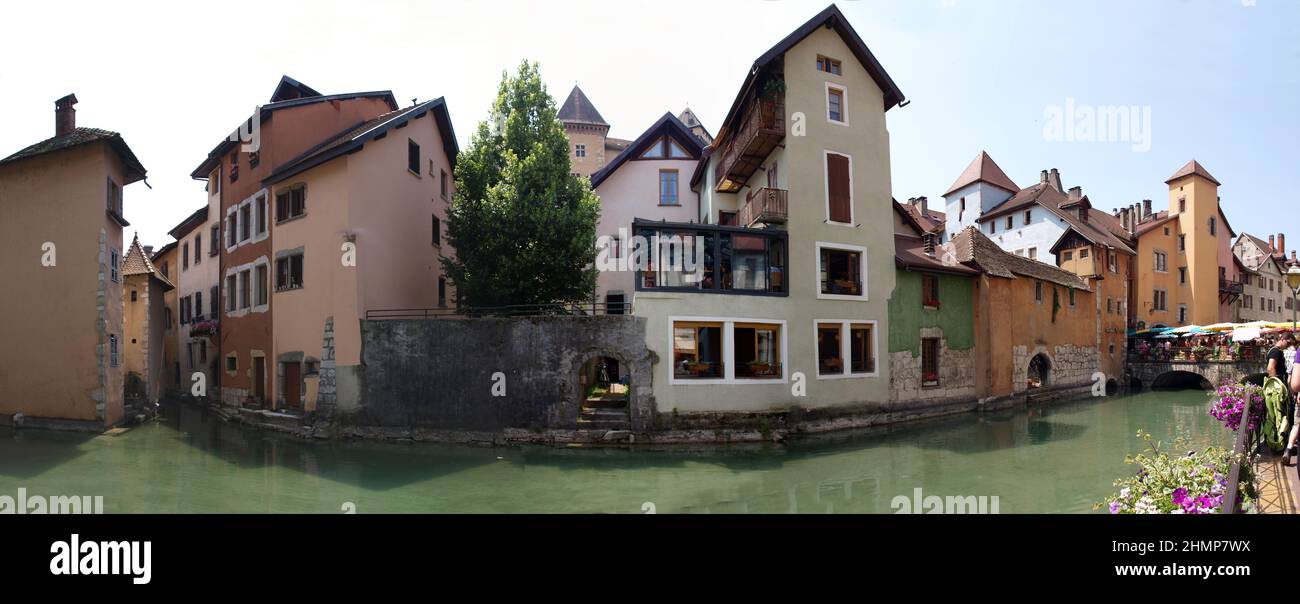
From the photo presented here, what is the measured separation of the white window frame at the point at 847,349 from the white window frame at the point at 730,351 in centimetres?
112

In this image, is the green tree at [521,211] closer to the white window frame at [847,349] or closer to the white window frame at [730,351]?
the white window frame at [730,351]

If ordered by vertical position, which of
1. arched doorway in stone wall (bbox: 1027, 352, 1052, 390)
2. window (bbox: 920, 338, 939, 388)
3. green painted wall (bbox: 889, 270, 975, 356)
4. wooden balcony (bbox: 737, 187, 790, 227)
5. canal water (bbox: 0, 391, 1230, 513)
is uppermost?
wooden balcony (bbox: 737, 187, 790, 227)

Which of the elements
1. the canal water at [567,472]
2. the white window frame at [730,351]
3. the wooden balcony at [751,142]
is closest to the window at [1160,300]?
the canal water at [567,472]

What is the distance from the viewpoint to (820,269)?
1978 centimetres

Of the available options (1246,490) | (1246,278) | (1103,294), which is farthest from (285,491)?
(1246,278)

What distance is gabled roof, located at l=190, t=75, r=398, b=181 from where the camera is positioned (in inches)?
848

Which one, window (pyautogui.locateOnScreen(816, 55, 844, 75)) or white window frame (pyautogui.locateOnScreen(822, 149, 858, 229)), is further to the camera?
window (pyautogui.locateOnScreen(816, 55, 844, 75))

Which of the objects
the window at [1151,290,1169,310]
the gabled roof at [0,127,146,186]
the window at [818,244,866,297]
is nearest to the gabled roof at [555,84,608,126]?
the gabled roof at [0,127,146,186]

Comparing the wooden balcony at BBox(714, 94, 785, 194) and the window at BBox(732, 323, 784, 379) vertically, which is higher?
the wooden balcony at BBox(714, 94, 785, 194)

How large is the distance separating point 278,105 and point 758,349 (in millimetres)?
18818

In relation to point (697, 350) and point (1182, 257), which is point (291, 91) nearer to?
point (697, 350)

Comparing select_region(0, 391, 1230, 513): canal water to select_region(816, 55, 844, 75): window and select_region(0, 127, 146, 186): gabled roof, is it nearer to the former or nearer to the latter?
select_region(0, 127, 146, 186): gabled roof

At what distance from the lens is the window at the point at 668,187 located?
28.5m

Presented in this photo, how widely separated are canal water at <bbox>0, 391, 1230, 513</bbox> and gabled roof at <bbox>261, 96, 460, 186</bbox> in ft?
28.7
